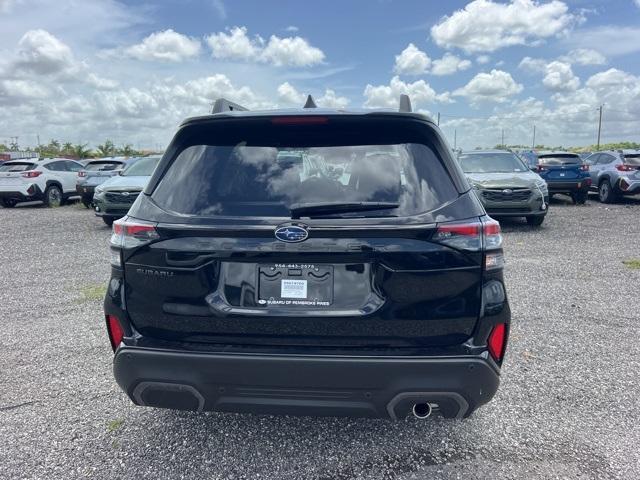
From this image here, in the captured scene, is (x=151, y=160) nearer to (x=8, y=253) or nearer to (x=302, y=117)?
(x=8, y=253)

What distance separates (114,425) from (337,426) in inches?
54.4

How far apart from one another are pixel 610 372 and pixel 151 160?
11.6 meters

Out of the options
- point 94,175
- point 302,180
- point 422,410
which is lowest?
point 422,410

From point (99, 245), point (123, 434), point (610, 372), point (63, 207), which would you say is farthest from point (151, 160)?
point (610, 372)

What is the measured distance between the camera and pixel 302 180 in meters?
2.27

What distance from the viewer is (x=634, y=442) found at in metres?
2.75

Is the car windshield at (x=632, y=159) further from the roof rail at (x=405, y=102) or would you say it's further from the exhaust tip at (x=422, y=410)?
the exhaust tip at (x=422, y=410)

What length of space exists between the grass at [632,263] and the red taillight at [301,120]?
6751 millimetres

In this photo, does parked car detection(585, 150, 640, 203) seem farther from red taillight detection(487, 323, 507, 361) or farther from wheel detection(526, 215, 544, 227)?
red taillight detection(487, 323, 507, 361)

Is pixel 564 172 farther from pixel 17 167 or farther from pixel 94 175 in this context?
pixel 17 167

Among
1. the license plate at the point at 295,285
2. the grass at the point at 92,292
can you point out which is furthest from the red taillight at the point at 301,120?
the grass at the point at 92,292

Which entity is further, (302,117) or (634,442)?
(634,442)

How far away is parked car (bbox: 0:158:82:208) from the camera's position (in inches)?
651

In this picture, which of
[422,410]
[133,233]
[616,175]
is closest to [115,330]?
[133,233]
